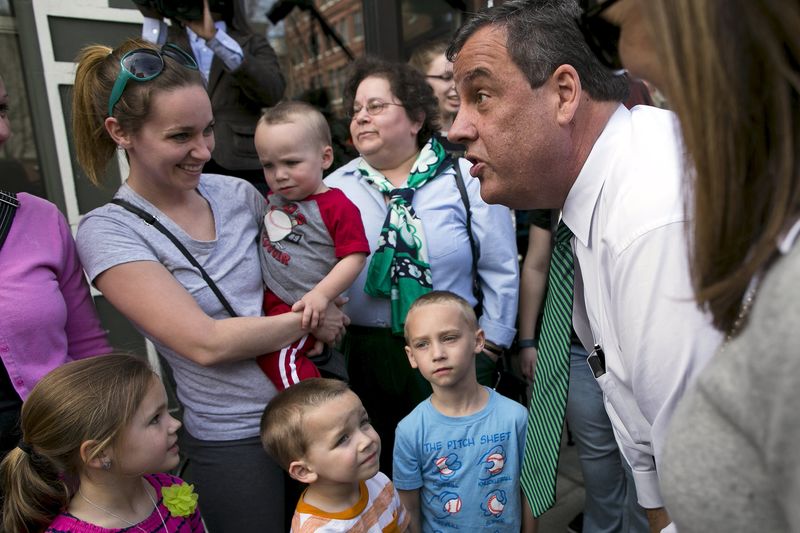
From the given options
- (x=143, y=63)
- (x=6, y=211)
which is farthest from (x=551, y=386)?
(x=6, y=211)

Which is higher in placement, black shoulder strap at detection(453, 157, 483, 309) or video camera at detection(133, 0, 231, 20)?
video camera at detection(133, 0, 231, 20)

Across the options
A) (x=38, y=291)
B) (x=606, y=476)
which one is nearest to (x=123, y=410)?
(x=38, y=291)

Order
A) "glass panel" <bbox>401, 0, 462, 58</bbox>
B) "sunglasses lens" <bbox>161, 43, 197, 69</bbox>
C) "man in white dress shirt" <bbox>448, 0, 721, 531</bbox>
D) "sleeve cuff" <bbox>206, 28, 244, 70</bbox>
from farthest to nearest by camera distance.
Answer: "glass panel" <bbox>401, 0, 462, 58</bbox> → "sleeve cuff" <bbox>206, 28, 244, 70</bbox> → "sunglasses lens" <bbox>161, 43, 197, 69</bbox> → "man in white dress shirt" <bbox>448, 0, 721, 531</bbox>

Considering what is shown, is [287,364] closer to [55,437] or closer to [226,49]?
[55,437]

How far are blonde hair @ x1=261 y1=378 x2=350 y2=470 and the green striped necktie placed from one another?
1.94 ft

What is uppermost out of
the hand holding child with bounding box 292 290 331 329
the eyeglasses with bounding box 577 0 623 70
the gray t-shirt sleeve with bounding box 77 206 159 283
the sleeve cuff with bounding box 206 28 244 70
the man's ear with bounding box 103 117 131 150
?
the sleeve cuff with bounding box 206 28 244 70

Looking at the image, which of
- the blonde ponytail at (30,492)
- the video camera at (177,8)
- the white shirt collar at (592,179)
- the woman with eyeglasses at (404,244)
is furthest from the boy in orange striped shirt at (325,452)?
the video camera at (177,8)

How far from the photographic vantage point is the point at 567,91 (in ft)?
5.29

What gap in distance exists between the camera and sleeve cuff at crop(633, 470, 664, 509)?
59.7 inches

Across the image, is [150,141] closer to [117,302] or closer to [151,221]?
[151,221]

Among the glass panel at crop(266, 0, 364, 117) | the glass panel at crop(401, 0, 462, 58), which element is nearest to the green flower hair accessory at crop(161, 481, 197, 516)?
the glass panel at crop(266, 0, 364, 117)

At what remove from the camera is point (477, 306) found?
8.63 feet

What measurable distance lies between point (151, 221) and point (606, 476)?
2.05 metres

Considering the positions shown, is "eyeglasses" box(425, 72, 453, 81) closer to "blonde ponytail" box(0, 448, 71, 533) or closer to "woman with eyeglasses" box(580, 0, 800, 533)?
"blonde ponytail" box(0, 448, 71, 533)
